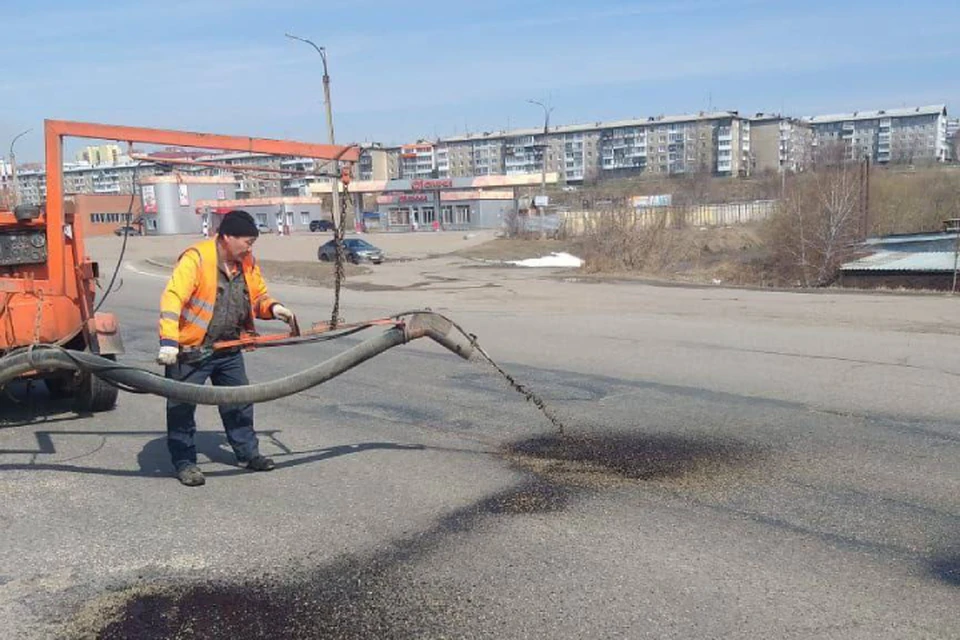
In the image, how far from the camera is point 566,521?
4891mm

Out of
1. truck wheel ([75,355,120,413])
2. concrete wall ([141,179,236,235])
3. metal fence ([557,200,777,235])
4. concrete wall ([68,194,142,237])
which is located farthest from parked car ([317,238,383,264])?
concrete wall ([141,179,236,235])

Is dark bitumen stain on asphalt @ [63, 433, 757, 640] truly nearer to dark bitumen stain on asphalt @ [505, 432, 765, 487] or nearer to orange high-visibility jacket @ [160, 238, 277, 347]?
dark bitumen stain on asphalt @ [505, 432, 765, 487]

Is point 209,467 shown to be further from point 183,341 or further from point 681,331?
point 681,331

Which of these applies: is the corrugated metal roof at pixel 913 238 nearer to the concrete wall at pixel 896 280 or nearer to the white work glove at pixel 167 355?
the concrete wall at pixel 896 280

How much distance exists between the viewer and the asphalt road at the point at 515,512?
3.82 meters

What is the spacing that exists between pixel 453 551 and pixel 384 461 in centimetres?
183

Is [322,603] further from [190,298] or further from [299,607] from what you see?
[190,298]

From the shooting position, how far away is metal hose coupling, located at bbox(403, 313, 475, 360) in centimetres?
587

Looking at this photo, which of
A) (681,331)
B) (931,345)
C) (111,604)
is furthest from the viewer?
(681,331)

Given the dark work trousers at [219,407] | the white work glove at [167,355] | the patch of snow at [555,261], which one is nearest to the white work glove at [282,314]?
the dark work trousers at [219,407]

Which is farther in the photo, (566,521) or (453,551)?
(566,521)

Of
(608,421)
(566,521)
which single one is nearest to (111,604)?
(566,521)

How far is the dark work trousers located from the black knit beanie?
0.86 metres

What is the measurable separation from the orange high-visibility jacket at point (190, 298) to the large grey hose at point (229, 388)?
1.04 feet
